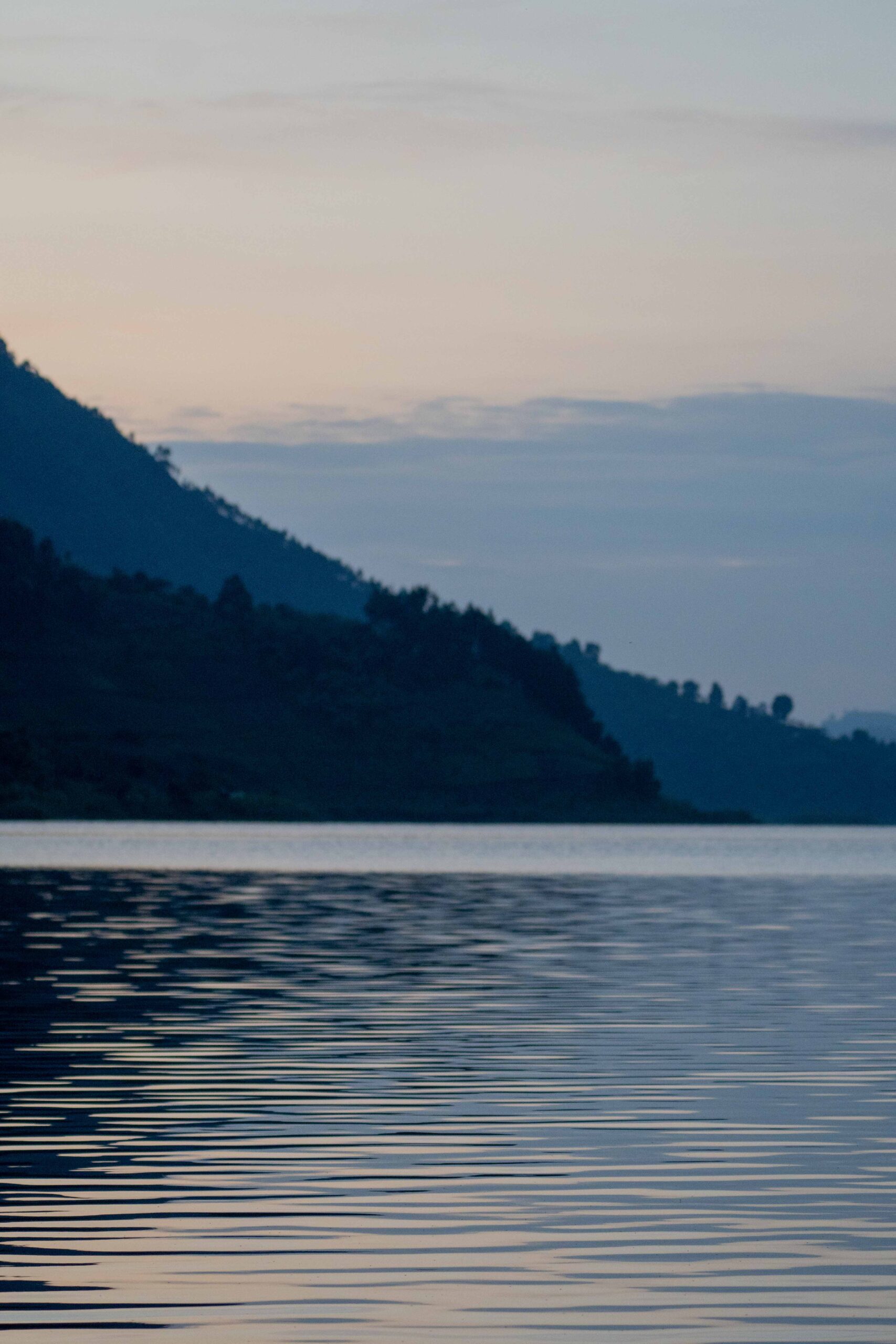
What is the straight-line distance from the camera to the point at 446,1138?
2225 centimetres

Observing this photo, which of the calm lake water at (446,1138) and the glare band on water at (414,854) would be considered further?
the glare band on water at (414,854)

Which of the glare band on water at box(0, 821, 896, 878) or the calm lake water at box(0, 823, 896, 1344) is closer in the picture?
the calm lake water at box(0, 823, 896, 1344)

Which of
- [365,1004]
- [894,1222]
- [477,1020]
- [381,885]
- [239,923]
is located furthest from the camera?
[381,885]

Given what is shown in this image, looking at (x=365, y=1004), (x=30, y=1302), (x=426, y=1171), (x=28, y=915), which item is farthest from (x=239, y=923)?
(x=30, y=1302)

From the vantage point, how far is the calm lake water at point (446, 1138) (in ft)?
49.8

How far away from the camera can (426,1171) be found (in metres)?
20.3

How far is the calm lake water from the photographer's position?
15164mm

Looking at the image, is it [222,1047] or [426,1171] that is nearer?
[426,1171]

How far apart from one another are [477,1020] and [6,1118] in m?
11.4

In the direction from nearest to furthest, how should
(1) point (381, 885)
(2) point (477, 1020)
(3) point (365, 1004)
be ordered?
1. (2) point (477, 1020)
2. (3) point (365, 1004)
3. (1) point (381, 885)

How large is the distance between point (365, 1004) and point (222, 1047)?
20.9ft

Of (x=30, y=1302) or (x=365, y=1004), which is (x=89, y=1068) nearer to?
(x=365, y=1004)

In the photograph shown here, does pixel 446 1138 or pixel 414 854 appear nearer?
pixel 446 1138

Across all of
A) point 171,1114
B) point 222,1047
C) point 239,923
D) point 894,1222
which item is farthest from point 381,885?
point 894,1222
